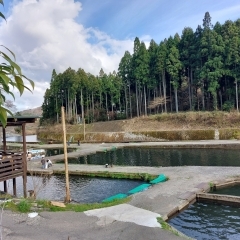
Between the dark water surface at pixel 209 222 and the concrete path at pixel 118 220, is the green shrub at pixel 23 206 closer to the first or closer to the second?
the concrete path at pixel 118 220

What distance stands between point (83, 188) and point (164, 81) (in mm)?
29046

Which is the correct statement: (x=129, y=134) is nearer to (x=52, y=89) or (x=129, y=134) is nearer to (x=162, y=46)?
(x=162, y=46)

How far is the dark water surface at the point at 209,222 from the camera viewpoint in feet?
23.1

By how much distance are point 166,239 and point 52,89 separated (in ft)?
156

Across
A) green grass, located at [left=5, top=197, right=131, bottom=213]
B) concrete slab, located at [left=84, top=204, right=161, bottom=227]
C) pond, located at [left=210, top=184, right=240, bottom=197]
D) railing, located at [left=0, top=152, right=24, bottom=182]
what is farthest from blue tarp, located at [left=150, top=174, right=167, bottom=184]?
railing, located at [left=0, top=152, right=24, bottom=182]

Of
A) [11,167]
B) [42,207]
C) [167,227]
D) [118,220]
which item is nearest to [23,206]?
[42,207]

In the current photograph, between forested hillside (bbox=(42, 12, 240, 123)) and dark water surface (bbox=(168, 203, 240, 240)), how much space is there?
27.0 metres

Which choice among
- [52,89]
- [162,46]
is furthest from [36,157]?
[52,89]

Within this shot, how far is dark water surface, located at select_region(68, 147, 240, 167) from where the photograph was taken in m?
17.8

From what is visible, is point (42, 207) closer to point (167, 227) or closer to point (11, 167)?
point (11, 167)

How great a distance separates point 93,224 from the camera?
6.62 m

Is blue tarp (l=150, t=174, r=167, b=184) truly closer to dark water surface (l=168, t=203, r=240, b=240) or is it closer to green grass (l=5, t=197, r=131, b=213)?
dark water surface (l=168, t=203, r=240, b=240)

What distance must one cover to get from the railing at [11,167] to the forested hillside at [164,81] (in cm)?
2825

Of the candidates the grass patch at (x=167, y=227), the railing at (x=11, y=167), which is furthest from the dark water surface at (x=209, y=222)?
the railing at (x=11, y=167)
